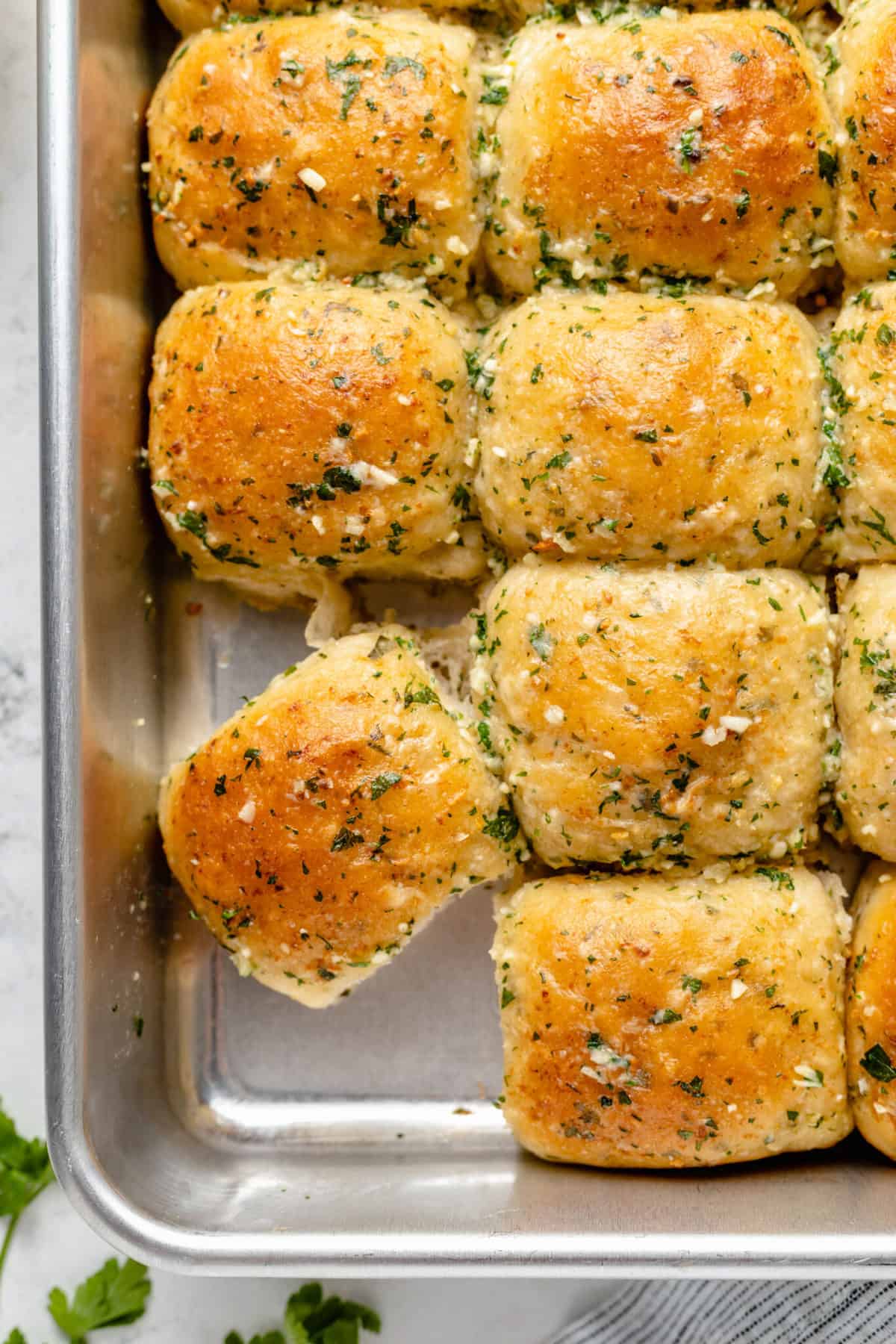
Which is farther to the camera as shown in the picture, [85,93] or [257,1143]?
[257,1143]

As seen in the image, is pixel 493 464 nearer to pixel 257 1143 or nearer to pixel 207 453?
pixel 207 453

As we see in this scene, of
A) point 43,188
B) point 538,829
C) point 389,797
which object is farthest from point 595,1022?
point 43,188

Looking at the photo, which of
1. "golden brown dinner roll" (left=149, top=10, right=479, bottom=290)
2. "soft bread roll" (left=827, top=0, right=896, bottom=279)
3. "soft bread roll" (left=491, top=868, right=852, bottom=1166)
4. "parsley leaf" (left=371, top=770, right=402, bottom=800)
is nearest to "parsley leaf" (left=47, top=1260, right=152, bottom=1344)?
"soft bread roll" (left=491, top=868, right=852, bottom=1166)

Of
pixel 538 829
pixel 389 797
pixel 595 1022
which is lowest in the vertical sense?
pixel 595 1022

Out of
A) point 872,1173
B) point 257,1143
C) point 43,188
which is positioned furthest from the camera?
point 257,1143

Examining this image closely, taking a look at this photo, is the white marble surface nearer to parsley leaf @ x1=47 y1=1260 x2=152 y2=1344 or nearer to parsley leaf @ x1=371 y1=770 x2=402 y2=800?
parsley leaf @ x1=47 y1=1260 x2=152 y2=1344

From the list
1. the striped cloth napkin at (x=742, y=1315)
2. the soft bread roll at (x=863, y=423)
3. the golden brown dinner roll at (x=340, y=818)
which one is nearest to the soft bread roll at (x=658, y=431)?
the soft bread roll at (x=863, y=423)
